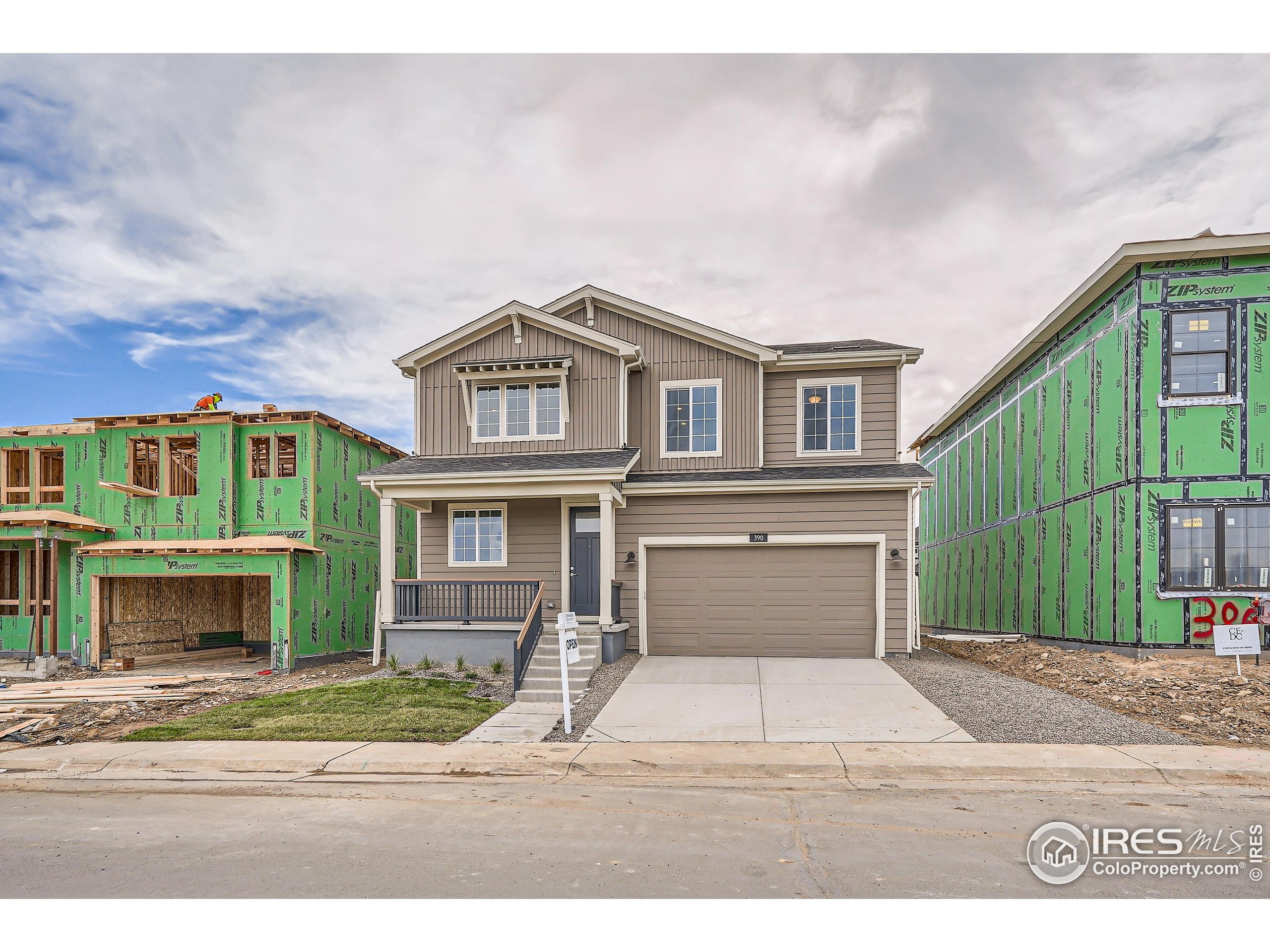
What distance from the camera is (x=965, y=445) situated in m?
23.9

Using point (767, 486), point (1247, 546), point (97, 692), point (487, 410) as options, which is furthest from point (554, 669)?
point (1247, 546)

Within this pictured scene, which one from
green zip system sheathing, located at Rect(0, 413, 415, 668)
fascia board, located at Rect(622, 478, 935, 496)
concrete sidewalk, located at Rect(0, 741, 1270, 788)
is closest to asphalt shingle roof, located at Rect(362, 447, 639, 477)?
fascia board, located at Rect(622, 478, 935, 496)

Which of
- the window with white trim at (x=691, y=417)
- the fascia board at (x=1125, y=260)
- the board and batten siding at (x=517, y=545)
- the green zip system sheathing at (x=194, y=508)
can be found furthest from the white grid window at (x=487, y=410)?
the fascia board at (x=1125, y=260)

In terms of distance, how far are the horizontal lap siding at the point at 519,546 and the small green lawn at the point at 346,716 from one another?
11.3 ft

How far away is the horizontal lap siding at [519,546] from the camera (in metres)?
14.9

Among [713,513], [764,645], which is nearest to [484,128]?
[713,513]

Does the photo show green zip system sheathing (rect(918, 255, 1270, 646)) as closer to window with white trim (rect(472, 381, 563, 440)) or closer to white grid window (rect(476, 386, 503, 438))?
window with white trim (rect(472, 381, 563, 440))

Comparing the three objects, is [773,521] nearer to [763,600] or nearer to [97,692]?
[763,600]

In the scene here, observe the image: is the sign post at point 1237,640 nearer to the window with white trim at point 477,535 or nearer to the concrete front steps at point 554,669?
the concrete front steps at point 554,669

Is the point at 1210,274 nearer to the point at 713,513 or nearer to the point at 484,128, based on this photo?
the point at 713,513

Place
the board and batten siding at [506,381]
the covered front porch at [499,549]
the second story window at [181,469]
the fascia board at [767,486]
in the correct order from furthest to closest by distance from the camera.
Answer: the second story window at [181,469] < the board and batten siding at [506,381] < the fascia board at [767,486] < the covered front porch at [499,549]

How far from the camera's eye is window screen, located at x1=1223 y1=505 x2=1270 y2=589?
12.6m

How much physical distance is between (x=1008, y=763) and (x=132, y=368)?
2964 centimetres

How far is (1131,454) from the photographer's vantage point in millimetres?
13055
